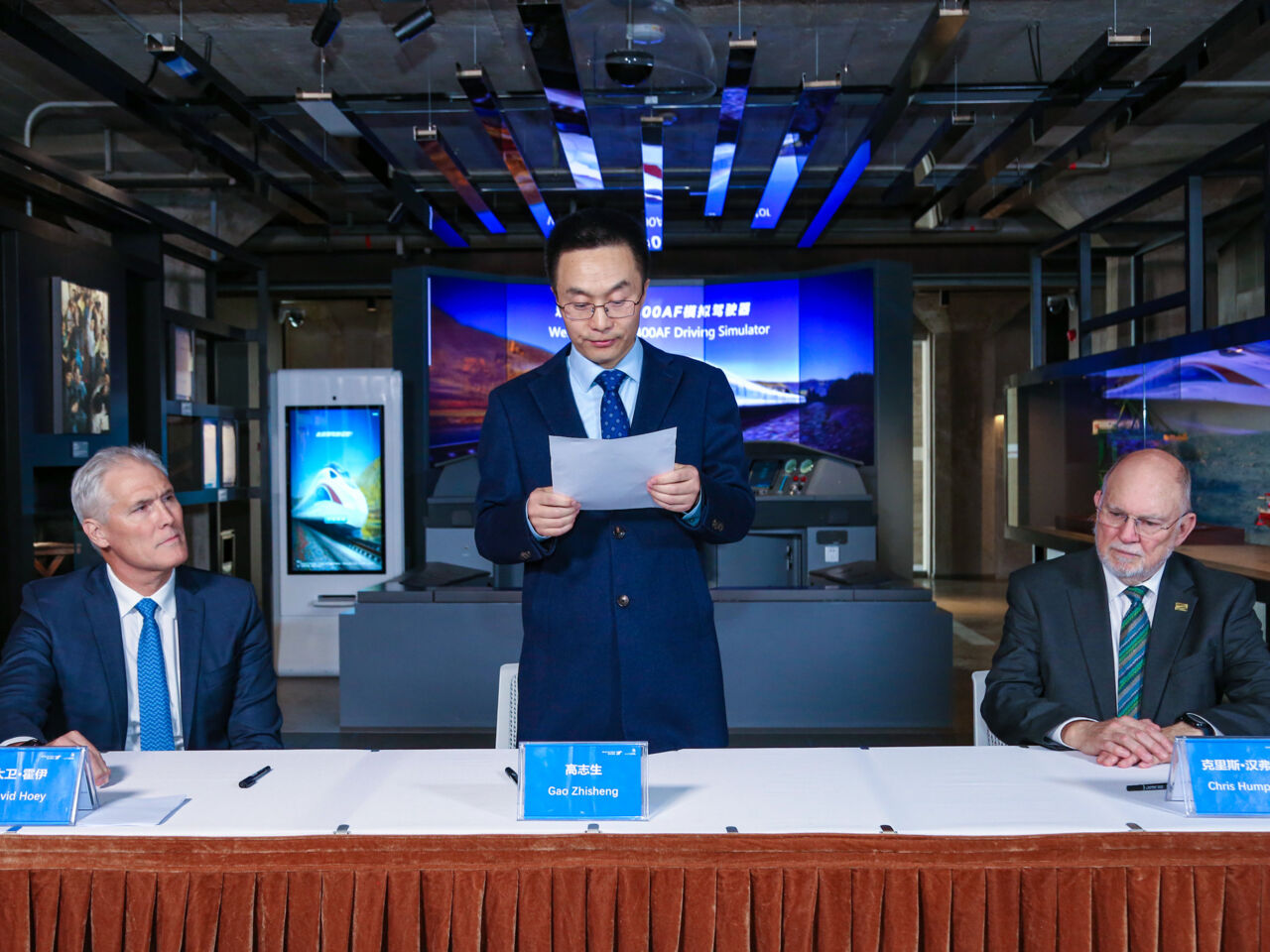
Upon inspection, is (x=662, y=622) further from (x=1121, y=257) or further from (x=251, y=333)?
(x=1121, y=257)

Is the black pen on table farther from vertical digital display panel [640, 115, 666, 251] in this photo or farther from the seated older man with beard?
vertical digital display panel [640, 115, 666, 251]

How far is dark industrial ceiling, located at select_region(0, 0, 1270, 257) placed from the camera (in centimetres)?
602

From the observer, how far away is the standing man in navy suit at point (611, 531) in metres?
1.80

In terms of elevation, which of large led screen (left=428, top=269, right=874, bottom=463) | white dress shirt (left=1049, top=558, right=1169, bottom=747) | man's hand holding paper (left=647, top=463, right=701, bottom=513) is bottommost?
white dress shirt (left=1049, top=558, right=1169, bottom=747)

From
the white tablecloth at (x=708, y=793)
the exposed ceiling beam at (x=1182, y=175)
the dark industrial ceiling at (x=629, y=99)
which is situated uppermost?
the dark industrial ceiling at (x=629, y=99)

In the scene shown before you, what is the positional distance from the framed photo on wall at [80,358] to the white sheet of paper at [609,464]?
469 centimetres

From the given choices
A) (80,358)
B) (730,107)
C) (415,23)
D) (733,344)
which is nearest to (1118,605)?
(415,23)

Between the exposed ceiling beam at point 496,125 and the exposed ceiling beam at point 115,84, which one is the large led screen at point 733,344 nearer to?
the exposed ceiling beam at point 496,125

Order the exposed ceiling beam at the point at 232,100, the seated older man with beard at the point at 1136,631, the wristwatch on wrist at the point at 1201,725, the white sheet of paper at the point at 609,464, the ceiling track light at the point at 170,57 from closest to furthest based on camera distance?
the white sheet of paper at the point at 609,464 < the wristwatch on wrist at the point at 1201,725 < the seated older man with beard at the point at 1136,631 < the ceiling track light at the point at 170,57 < the exposed ceiling beam at the point at 232,100

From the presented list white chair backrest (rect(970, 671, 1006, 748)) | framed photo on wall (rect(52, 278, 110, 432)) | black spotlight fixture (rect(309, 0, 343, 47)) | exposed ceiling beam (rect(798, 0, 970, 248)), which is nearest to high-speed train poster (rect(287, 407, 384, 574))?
framed photo on wall (rect(52, 278, 110, 432))

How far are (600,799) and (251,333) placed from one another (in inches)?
299

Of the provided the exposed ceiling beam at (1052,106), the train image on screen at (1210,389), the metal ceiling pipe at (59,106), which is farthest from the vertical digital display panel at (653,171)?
the metal ceiling pipe at (59,106)

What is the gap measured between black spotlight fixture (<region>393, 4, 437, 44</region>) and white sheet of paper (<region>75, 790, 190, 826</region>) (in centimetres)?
424

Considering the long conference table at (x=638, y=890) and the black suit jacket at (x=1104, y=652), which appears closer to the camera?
the long conference table at (x=638, y=890)
